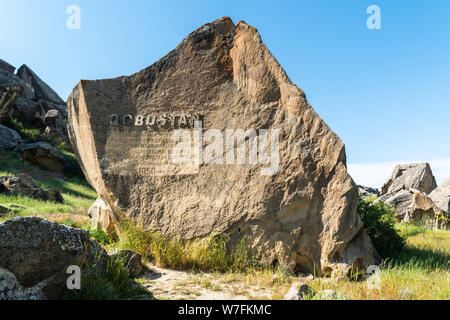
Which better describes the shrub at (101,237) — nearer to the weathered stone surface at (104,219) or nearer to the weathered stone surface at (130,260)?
the weathered stone surface at (104,219)

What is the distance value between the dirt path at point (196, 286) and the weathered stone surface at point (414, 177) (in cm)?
1817

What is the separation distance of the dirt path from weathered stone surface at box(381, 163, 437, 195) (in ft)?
59.6

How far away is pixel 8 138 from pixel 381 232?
2402 centimetres

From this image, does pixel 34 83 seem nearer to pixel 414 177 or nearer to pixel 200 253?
pixel 200 253

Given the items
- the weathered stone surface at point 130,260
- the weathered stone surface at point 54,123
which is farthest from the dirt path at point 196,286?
the weathered stone surface at point 54,123

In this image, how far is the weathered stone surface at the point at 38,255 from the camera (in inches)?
119

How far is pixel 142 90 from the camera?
6.48 meters

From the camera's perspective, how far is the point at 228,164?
Result: 5.81m

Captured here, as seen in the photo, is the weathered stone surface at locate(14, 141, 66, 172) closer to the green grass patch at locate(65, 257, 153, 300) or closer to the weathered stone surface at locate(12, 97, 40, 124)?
the weathered stone surface at locate(12, 97, 40, 124)

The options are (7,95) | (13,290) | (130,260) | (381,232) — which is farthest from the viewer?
(7,95)

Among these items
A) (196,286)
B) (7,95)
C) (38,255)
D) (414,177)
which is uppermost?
(7,95)

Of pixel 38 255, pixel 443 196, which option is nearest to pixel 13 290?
pixel 38 255

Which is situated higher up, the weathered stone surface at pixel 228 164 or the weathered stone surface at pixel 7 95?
the weathered stone surface at pixel 7 95
